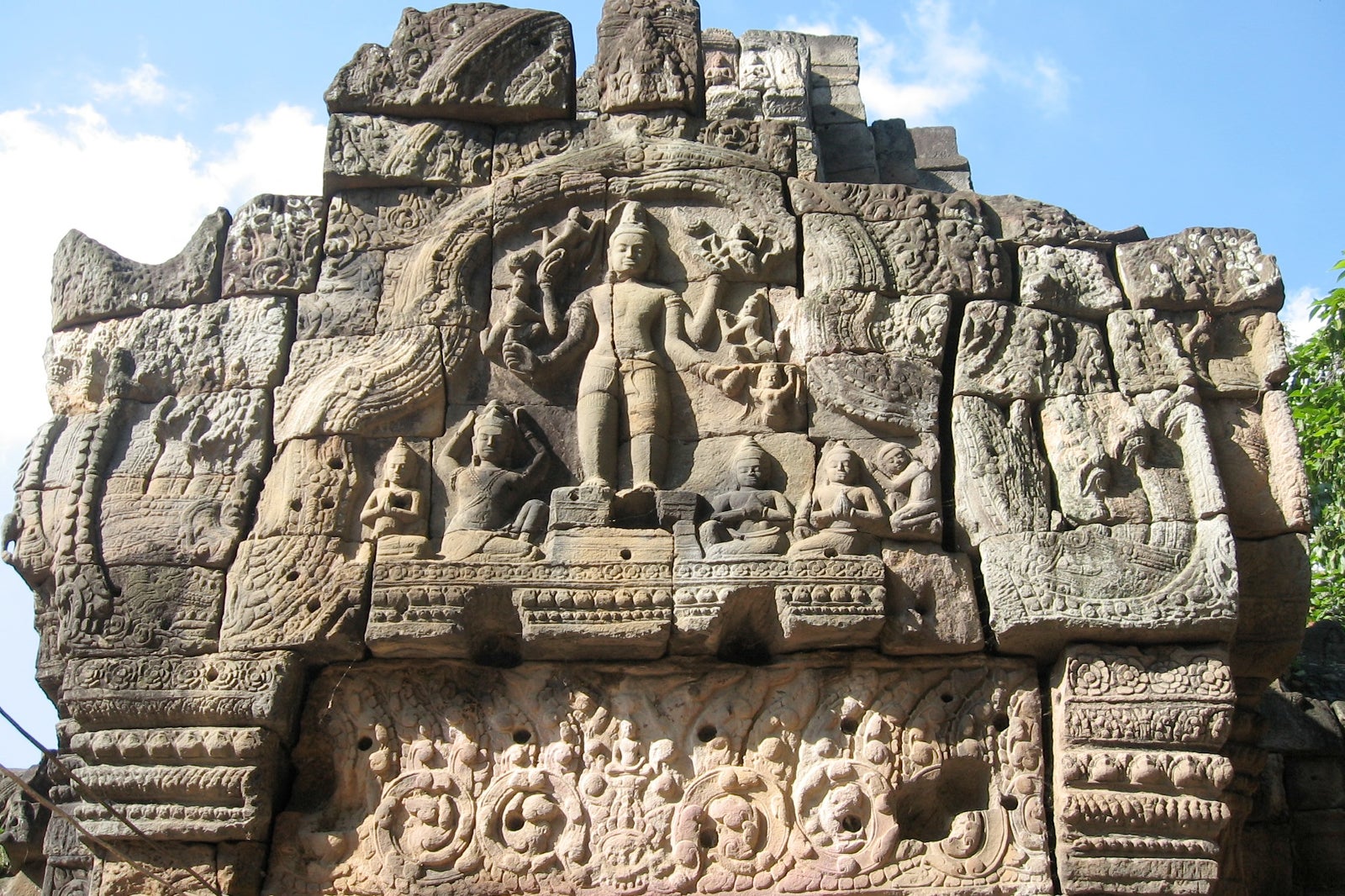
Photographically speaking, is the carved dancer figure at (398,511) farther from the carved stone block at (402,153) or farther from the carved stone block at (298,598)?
the carved stone block at (402,153)

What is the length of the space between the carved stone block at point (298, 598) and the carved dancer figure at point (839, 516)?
1.91 metres

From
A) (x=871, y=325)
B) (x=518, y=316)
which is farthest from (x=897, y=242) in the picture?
(x=518, y=316)

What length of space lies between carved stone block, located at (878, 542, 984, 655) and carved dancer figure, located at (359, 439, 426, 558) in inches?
80.9

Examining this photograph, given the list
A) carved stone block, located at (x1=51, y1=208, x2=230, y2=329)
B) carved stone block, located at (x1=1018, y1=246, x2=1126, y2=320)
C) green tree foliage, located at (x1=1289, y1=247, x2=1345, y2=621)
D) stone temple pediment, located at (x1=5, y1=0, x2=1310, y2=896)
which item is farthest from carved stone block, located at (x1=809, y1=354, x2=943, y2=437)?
green tree foliage, located at (x1=1289, y1=247, x2=1345, y2=621)

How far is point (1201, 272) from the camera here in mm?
6473

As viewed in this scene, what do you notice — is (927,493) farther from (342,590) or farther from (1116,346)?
(342,590)

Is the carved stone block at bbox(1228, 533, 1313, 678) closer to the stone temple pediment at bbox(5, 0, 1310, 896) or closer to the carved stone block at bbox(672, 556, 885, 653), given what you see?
the stone temple pediment at bbox(5, 0, 1310, 896)

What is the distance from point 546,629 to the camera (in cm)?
554

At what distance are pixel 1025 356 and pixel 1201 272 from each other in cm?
104

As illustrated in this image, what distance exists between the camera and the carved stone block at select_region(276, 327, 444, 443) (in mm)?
6113

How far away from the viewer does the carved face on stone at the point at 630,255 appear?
6602 mm

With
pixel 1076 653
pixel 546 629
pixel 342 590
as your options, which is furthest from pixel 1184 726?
pixel 342 590

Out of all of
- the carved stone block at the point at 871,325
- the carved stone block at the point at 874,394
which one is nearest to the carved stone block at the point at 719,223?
the carved stone block at the point at 871,325

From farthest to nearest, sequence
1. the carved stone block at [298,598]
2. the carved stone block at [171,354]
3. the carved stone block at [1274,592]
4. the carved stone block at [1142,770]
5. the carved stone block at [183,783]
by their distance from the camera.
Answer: the carved stone block at [171,354] → the carved stone block at [1274,592] → the carved stone block at [298,598] → the carved stone block at [183,783] → the carved stone block at [1142,770]
